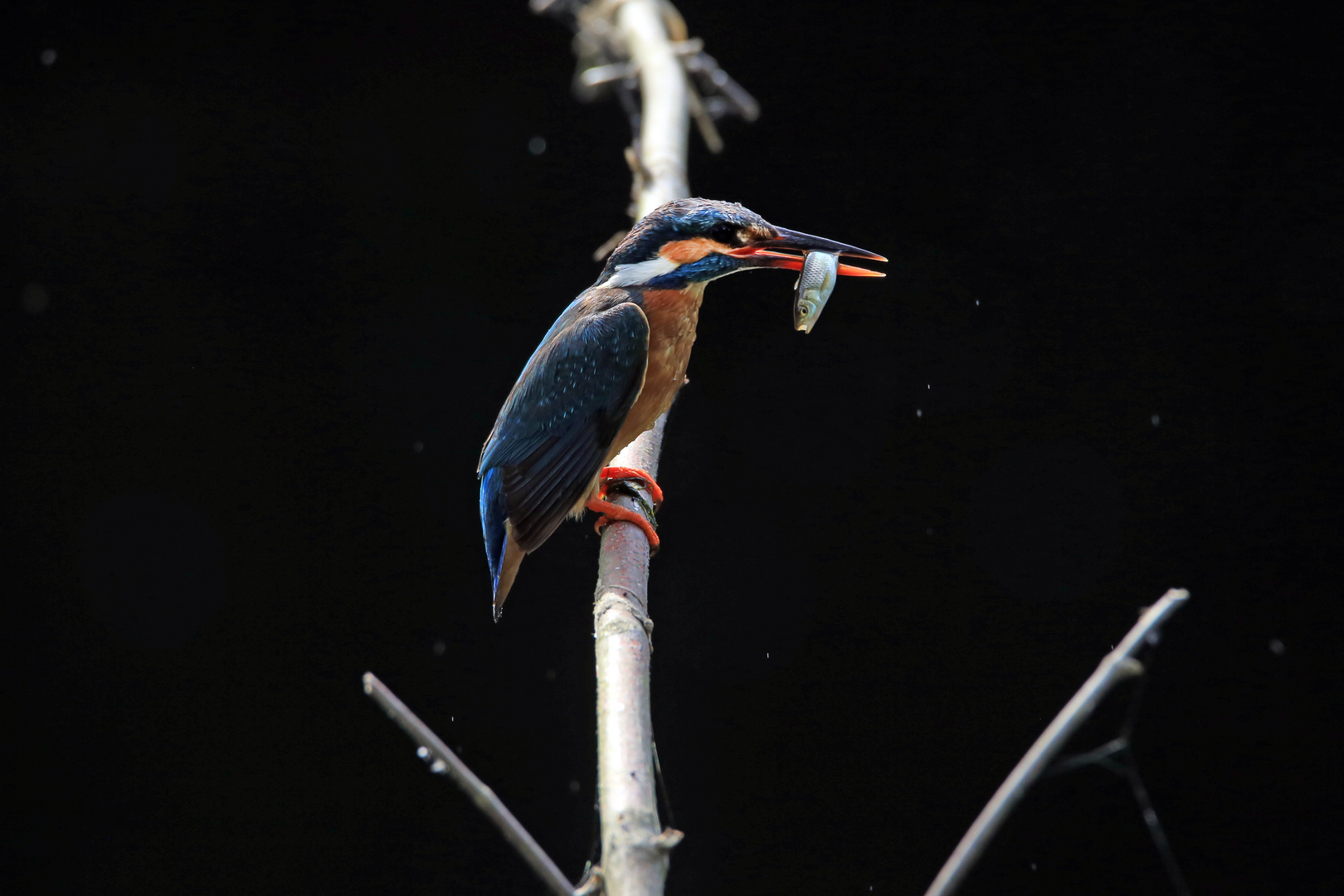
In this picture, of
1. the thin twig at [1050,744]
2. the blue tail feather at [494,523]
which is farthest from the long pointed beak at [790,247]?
the thin twig at [1050,744]

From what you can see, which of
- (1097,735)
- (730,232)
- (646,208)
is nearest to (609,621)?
(730,232)

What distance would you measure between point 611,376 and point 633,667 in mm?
705

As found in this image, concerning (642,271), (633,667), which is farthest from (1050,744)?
(642,271)

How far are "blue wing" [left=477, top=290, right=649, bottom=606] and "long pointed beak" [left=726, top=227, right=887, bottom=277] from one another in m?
0.21

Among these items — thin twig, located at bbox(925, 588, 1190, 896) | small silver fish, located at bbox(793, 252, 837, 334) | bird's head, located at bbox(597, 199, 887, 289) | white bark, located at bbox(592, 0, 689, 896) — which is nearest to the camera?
thin twig, located at bbox(925, 588, 1190, 896)

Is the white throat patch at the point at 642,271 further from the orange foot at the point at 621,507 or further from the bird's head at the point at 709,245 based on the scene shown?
the orange foot at the point at 621,507

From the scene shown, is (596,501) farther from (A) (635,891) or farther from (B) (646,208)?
(A) (635,891)

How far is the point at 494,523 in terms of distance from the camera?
1.68 meters

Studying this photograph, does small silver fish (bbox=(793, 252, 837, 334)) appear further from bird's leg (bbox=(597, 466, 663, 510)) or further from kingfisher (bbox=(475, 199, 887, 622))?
bird's leg (bbox=(597, 466, 663, 510))

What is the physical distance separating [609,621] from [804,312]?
609mm

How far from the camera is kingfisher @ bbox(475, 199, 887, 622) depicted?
1595 mm

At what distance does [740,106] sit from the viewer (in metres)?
2.33

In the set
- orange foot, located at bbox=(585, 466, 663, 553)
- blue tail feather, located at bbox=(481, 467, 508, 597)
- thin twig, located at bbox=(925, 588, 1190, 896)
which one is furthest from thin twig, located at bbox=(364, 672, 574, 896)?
blue tail feather, located at bbox=(481, 467, 508, 597)

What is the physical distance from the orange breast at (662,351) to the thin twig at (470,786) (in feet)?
3.42
